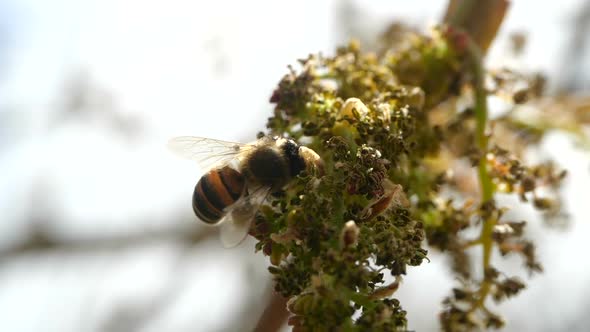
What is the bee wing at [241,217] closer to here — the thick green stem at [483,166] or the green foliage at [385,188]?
the green foliage at [385,188]

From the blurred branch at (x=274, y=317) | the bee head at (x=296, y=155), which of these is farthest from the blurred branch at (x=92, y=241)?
the bee head at (x=296, y=155)

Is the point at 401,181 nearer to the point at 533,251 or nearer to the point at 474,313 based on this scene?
the point at 474,313

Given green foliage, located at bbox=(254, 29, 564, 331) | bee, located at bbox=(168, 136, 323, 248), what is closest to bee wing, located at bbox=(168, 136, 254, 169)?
bee, located at bbox=(168, 136, 323, 248)

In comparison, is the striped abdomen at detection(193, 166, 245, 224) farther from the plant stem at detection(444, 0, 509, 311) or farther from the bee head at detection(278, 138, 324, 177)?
the plant stem at detection(444, 0, 509, 311)

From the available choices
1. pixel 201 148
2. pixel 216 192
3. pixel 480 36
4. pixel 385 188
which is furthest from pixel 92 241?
pixel 385 188

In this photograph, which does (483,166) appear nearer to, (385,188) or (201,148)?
(385,188)
